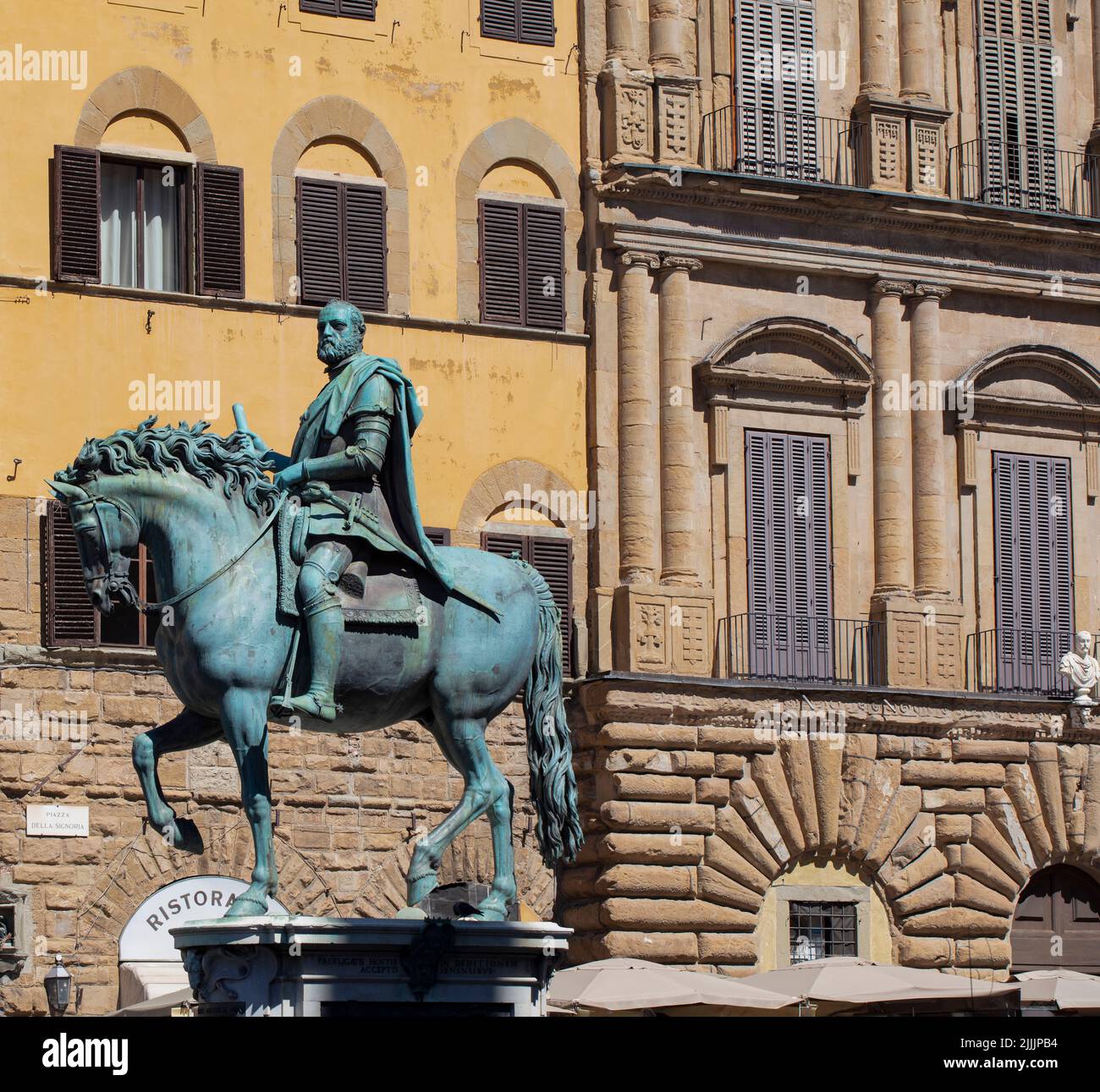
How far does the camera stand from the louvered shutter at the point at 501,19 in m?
29.7

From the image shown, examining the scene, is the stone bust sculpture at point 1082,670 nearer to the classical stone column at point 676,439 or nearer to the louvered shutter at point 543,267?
the classical stone column at point 676,439

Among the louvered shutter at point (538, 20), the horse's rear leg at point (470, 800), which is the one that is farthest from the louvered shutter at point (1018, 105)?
the horse's rear leg at point (470, 800)

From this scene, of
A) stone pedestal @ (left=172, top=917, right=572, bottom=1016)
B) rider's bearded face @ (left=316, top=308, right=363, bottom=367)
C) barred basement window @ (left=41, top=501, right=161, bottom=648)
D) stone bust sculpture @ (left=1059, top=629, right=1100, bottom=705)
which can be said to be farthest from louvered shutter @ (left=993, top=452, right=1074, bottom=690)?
stone pedestal @ (left=172, top=917, right=572, bottom=1016)

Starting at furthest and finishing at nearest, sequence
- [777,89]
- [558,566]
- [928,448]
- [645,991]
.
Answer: [777,89] < [928,448] < [558,566] < [645,991]

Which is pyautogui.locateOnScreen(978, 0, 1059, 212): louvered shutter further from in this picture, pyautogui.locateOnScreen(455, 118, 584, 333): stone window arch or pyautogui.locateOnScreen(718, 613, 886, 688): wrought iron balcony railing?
pyautogui.locateOnScreen(718, 613, 886, 688): wrought iron balcony railing

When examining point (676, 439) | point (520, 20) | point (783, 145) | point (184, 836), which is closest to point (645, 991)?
point (676, 439)

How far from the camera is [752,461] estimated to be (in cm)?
3011

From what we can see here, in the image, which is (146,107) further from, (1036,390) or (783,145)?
(1036,390)

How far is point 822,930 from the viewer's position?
2916cm

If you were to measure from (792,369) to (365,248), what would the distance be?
4.91 metres

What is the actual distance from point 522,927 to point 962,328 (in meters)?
17.0
